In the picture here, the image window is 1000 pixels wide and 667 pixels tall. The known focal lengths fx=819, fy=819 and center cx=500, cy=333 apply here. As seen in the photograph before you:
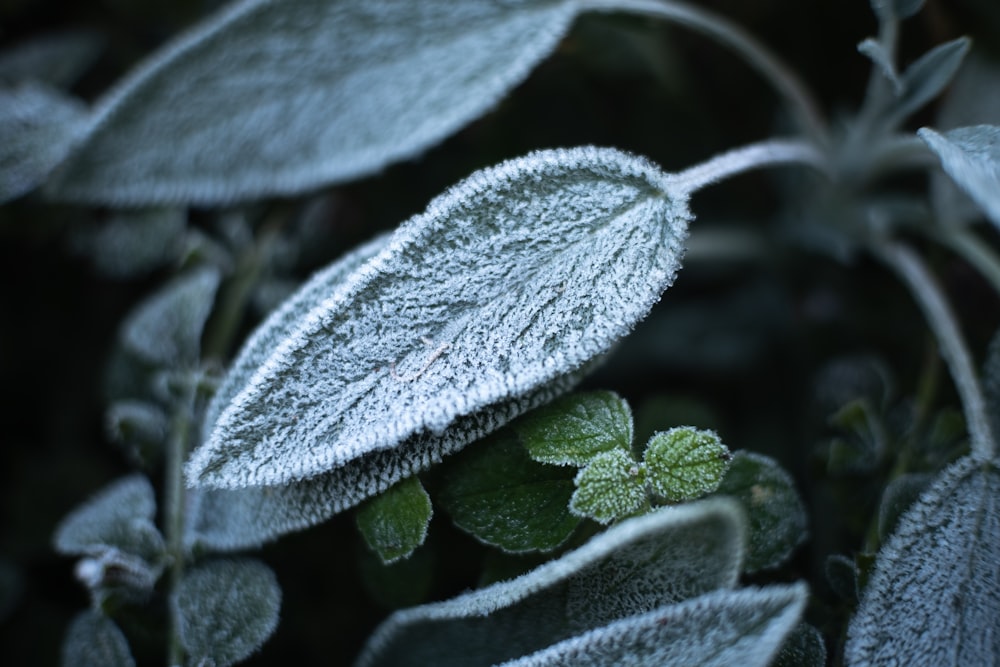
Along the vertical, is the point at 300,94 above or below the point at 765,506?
above

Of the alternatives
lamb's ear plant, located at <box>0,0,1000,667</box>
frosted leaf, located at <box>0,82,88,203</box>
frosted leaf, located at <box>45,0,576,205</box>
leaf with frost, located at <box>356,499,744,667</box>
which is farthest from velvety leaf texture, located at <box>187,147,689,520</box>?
frosted leaf, located at <box>0,82,88,203</box>

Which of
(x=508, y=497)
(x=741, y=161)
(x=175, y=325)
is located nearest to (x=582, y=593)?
(x=508, y=497)

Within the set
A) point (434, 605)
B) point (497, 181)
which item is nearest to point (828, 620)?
point (434, 605)

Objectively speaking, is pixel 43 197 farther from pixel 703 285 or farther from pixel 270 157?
pixel 703 285

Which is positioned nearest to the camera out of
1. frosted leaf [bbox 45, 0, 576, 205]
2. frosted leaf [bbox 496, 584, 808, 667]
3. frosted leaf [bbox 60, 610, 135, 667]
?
frosted leaf [bbox 496, 584, 808, 667]

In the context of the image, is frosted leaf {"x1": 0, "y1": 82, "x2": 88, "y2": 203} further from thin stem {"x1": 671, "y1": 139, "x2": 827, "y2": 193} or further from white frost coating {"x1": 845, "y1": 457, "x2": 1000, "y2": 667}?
white frost coating {"x1": 845, "y1": 457, "x2": 1000, "y2": 667}

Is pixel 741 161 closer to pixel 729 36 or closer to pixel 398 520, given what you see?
pixel 729 36
